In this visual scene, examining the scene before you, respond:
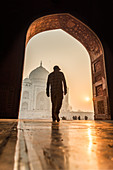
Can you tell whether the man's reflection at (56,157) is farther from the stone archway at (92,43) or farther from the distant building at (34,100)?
the distant building at (34,100)

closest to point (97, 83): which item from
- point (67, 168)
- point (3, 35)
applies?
point (3, 35)

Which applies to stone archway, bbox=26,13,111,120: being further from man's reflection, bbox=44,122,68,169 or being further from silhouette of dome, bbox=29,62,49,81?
silhouette of dome, bbox=29,62,49,81

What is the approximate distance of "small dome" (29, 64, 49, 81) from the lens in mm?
22250

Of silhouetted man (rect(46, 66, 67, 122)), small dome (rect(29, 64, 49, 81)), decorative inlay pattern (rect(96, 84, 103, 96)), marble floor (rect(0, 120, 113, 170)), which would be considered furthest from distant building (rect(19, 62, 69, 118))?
marble floor (rect(0, 120, 113, 170))

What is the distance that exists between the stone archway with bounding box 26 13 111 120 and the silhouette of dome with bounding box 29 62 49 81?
16.8m

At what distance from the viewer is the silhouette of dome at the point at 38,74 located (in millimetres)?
22234

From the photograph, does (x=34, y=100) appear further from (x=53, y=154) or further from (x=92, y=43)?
(x=53, y=154)

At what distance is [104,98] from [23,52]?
3.46 metres

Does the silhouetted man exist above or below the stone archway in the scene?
below

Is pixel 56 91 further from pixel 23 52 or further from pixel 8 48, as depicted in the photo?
pixel 8 48

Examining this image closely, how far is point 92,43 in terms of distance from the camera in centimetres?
539

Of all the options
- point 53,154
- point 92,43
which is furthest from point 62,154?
point 92,43

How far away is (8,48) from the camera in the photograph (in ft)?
13.0

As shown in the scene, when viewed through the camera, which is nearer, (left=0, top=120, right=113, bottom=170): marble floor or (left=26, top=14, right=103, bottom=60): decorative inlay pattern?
(left=0, top=120, right=113, bottom=170): marble floor
